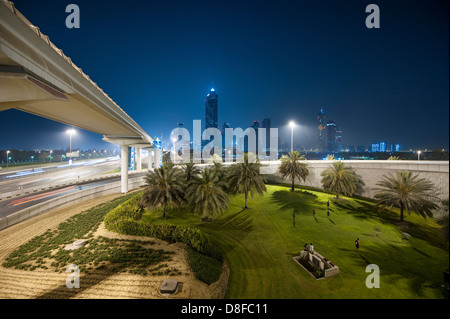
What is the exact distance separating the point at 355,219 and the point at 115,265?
2440 centimetres

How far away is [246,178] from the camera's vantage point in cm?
2298

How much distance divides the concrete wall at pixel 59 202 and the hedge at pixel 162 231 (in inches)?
364

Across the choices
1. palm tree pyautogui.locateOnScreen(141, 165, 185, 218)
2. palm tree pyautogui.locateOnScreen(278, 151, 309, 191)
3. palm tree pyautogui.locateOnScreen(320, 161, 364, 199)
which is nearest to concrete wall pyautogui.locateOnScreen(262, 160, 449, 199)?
palm tree pyautogui.locateOnScreen(320, 161, 364, 199)

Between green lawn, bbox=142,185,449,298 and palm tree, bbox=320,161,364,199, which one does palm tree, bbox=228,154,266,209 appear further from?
palm tree, bbox=320,161,364,199

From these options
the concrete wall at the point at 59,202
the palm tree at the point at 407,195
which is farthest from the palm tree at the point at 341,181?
the concrete wall at the point at 59,202

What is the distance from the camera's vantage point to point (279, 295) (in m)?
9.64

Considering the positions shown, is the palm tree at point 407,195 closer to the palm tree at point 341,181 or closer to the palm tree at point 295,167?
the palm tree at point 341,181

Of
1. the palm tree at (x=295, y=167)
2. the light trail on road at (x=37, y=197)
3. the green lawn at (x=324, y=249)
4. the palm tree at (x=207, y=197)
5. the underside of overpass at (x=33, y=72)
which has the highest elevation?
the underside of overpass at (x=33, y=72)

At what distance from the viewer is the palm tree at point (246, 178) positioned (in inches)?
893

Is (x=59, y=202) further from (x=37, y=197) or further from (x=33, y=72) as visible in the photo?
(x=33, y=72)
